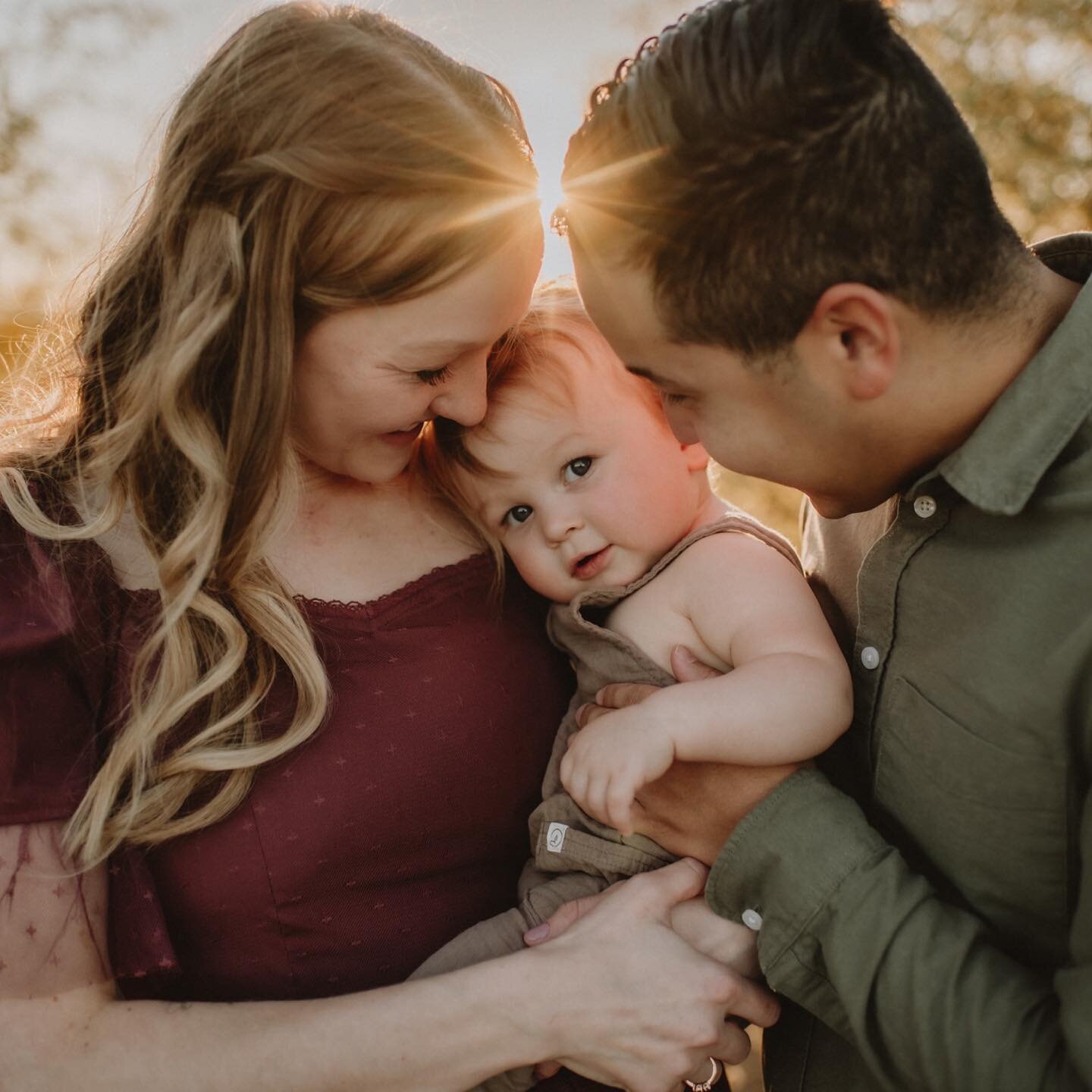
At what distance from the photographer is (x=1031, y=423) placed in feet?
4.79

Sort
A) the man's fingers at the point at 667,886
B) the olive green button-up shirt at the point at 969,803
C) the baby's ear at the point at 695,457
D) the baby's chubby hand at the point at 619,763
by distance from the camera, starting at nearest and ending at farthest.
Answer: the olive green button-up shirt at the point at 969,803 < the baby's chubby hand at the point at 619,763 < the man's fingers at the point at 667,886 < the baby's ear at the point at 695,457

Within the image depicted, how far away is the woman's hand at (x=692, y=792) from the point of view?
179 cm

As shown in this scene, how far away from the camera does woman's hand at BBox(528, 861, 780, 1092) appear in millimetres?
1731

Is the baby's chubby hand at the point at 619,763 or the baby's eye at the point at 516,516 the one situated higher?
the baby's eye at the point at 516,516

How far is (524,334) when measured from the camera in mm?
2238

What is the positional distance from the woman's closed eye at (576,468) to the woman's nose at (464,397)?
0.77ft

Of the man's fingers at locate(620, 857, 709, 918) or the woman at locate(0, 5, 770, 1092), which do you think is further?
the man's fingers at locate(620, 857, 709, 918)

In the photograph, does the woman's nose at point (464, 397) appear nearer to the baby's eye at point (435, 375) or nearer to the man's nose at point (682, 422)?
the baby's eye at point (435, 375)

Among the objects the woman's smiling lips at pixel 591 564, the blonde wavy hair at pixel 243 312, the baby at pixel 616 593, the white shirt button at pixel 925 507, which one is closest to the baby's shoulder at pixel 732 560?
the baby at pixel 616 593

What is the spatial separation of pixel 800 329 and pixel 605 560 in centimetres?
77

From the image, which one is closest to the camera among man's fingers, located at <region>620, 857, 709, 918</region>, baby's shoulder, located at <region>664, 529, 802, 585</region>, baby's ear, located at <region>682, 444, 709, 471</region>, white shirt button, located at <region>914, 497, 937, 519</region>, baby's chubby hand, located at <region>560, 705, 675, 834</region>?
white shirt button, located at <region>914, 497, 937, 519</region>

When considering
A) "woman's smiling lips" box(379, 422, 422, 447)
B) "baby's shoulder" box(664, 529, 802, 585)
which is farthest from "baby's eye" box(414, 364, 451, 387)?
"baby's shoulder" box(664, 529, 802, 585)

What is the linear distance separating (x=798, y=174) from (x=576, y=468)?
873 mm

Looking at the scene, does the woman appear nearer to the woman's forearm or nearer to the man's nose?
the woman's forearm
